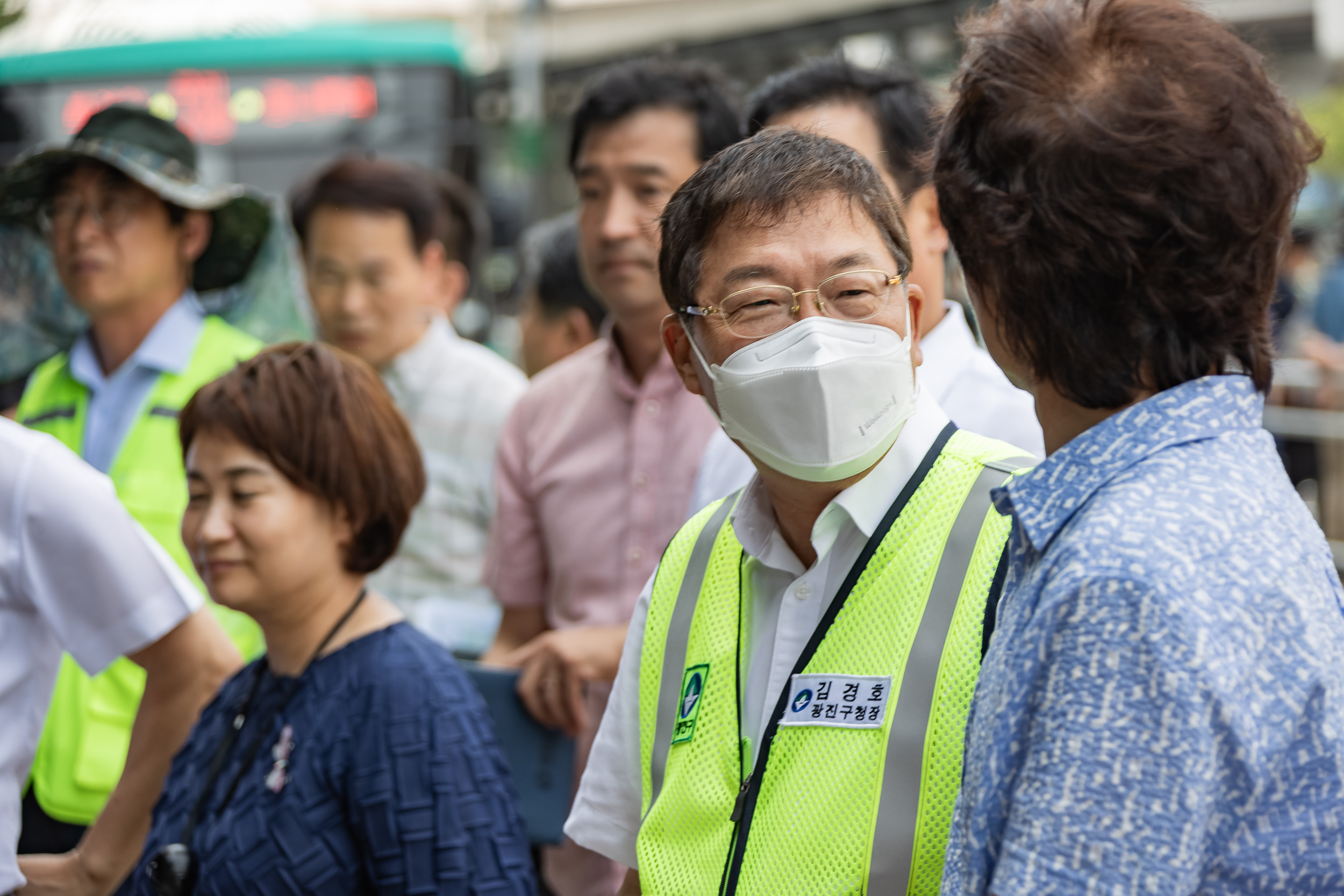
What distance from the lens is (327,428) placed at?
2.37 metres

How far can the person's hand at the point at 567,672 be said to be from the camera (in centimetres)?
276

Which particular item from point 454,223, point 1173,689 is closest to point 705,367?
point 1173,689

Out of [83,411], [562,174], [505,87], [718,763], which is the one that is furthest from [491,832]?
[562,174]

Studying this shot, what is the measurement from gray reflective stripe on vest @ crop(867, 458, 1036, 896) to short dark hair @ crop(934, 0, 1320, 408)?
35 centimetres

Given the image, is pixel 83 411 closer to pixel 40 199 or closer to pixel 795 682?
pixel 40 199

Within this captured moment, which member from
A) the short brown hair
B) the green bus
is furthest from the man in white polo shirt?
the green bus

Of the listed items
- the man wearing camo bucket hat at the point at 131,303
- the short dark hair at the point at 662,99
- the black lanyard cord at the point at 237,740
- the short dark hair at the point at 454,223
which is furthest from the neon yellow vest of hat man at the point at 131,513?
the short dark hair at the point at 662,99

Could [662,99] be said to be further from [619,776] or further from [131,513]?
[619,776]

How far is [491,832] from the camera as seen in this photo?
83.4 inches

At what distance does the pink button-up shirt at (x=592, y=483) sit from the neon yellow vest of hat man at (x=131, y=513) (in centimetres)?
65

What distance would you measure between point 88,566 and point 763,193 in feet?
3.95

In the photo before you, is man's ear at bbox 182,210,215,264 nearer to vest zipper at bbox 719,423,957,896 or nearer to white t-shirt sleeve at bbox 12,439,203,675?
white t-shirt sleeve at bbox 12,439,203,675

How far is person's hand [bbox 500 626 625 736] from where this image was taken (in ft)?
9.06

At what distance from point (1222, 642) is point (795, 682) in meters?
0.58
